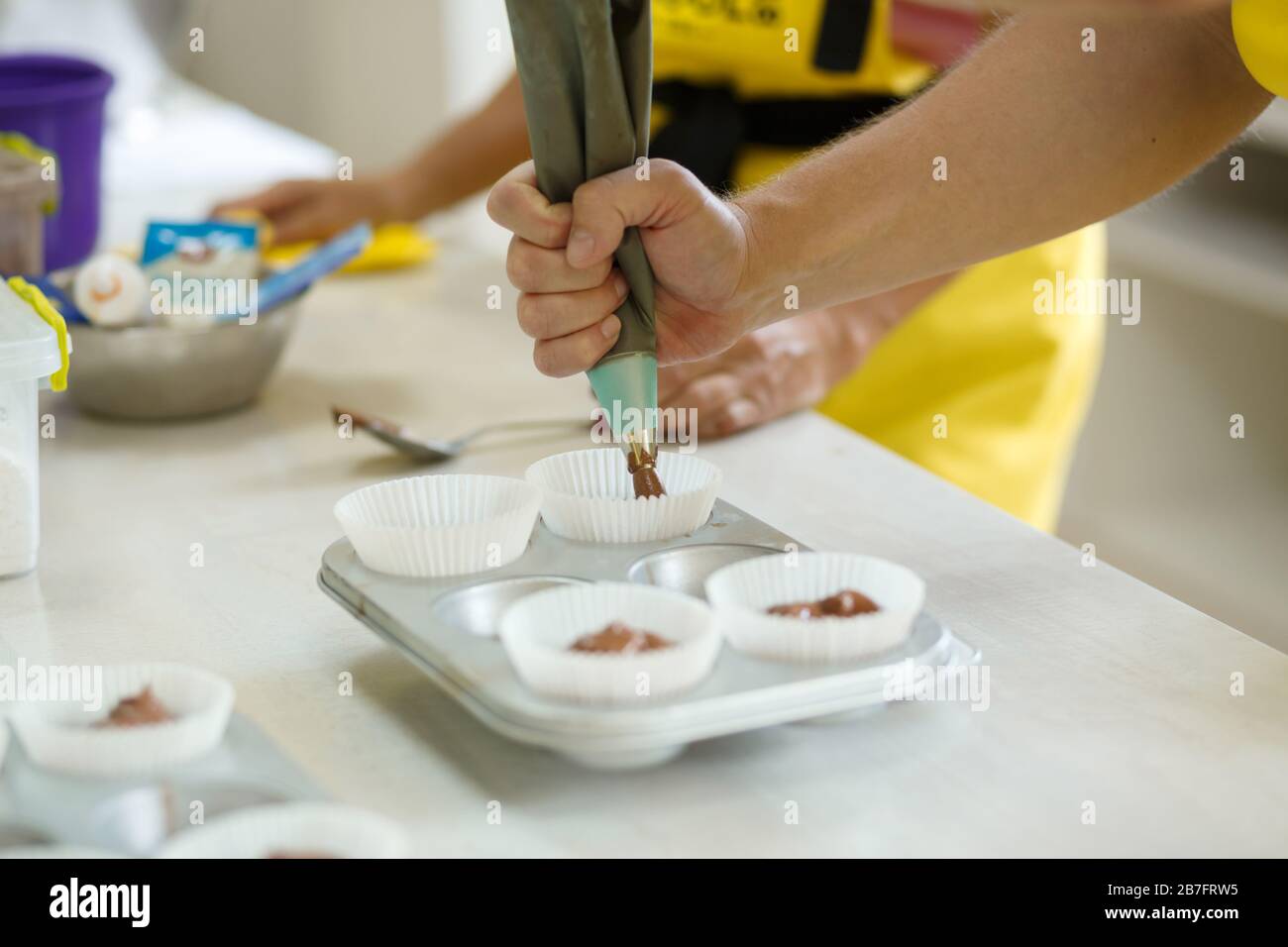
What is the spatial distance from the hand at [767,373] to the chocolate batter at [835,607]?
17.6 inches

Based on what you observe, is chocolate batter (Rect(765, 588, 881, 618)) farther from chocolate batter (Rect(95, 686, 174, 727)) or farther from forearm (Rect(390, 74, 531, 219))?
forearm (Rect(390, 74, 531, 219))

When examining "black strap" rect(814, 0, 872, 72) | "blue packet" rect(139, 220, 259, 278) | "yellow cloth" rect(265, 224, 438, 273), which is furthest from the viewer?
"yellow cloth" rect(265, 224, 438, 273)

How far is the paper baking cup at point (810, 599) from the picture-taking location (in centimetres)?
73

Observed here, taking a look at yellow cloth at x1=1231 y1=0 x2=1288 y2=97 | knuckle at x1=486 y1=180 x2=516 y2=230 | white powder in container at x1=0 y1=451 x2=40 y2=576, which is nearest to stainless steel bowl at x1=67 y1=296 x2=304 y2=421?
white powder in container at x1=0 y1=451 x2=40 y2=576

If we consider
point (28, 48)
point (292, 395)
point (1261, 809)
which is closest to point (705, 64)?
point (292, 395)

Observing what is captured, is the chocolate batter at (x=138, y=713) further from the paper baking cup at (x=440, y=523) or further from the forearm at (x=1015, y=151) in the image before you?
the forearm at (x=1015, y=151)

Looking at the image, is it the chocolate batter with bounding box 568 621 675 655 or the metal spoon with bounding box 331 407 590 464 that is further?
the metal spoon with bounding box 331 407 590 464

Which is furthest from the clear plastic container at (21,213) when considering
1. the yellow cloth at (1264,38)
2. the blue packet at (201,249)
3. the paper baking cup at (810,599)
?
the yellow cloth at (1264,38)

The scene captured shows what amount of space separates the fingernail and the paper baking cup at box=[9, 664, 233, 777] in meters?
0.32

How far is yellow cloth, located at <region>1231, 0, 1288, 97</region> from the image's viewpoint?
880 millimetres

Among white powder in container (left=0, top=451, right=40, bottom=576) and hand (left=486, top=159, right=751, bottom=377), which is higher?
hand (left=486, top=159, right=751, bottom=377)

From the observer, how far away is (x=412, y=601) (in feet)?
2.62
